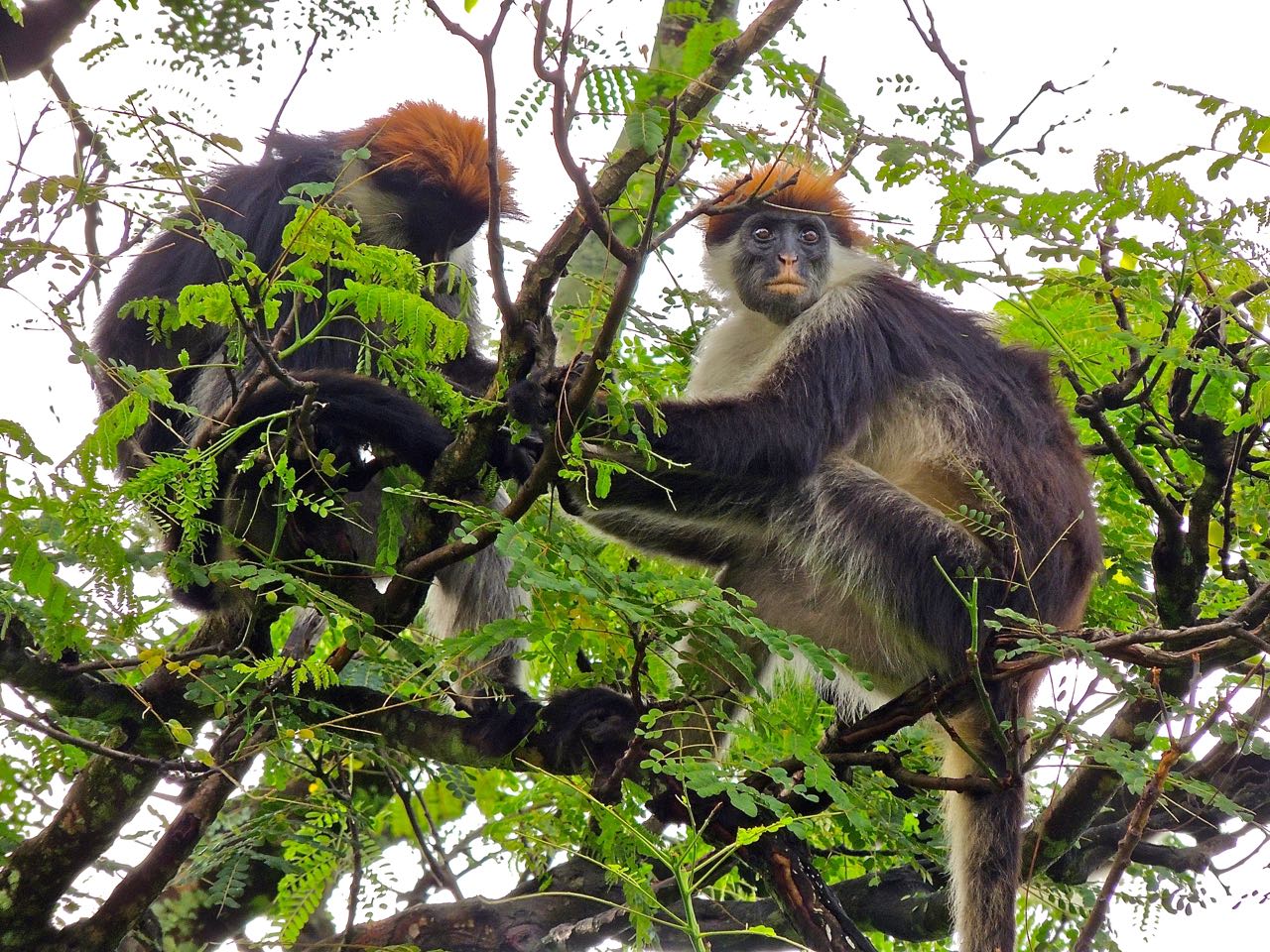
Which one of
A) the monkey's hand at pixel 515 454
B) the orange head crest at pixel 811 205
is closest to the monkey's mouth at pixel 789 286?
the orange head crest at pixel 811 205

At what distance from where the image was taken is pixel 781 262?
5.09 meters

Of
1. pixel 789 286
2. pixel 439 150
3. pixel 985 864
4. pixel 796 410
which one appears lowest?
pixel 985 864

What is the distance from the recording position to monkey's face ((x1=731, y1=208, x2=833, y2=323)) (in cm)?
509

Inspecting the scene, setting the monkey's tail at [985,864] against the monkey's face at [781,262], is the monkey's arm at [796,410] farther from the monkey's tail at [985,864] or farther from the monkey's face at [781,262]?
the monkey's tail at [985,864]

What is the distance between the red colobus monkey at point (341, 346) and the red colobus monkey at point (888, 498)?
643mm

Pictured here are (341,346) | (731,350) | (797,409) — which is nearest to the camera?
(797,409)

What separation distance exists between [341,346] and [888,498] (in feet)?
6.55

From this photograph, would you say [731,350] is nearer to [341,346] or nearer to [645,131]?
[341,346]

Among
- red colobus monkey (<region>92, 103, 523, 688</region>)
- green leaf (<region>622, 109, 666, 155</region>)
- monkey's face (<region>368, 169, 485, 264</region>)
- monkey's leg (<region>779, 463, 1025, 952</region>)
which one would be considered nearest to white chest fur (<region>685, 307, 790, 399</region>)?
monkey's leg (<region>779, 463, 1025, 952</region>)

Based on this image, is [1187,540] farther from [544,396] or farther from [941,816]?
[544,396]

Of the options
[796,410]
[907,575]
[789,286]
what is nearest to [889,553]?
[907,575]

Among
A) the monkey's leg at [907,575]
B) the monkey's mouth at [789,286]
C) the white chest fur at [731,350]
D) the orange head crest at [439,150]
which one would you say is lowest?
the monkey's leg at [907,575]

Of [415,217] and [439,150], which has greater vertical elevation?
[439,150]

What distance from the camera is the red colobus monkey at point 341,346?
12.0 ft
